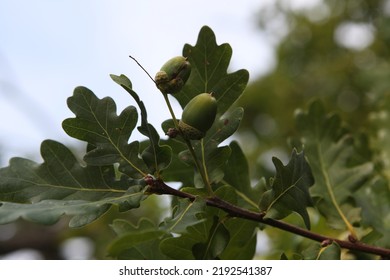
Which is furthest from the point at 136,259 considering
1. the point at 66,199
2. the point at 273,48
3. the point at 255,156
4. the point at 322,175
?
the point at 273,48

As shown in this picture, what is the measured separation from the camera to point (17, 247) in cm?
430

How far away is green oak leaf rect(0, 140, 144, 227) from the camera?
3.41 ft

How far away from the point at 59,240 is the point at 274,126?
158 cm

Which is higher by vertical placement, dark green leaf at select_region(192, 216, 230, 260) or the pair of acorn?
the pair of acorn

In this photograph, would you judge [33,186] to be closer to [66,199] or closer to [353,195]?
[66,199]

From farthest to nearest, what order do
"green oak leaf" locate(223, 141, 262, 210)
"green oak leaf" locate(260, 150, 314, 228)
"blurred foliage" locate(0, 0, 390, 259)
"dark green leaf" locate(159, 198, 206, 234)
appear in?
"blurred foliage" locate(0, 0, 390, 259), "green oak leaf" locate(223, 141, 262, 210), "green oak leaf" locate(260, 150, 314, 228), "dark green leaf" locate(159, 198, 206, 234)

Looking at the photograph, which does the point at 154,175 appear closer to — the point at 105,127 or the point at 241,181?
the point at 105,127

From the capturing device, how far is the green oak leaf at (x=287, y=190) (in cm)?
108

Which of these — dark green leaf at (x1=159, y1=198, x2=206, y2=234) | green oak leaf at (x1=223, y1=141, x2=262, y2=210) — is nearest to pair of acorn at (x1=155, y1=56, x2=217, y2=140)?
dark green leaf at (x1=159, y1=198, x2=206, y2=234)

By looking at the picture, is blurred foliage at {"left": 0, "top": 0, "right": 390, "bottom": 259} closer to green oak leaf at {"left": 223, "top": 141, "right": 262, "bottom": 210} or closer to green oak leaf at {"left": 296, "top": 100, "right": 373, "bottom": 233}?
green oak leaf at {"left": 296, "top": 100, "right": 373, "bottom": 233}

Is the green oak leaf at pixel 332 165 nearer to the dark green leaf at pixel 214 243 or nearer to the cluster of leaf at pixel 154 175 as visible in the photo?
the cluster of leaf at pixel 154 175

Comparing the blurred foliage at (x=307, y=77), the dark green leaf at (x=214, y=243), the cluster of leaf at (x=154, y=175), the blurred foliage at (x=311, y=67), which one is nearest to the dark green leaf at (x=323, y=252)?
the cluster of leaf at (x=154, y=175)

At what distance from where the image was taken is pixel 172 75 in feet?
3.35

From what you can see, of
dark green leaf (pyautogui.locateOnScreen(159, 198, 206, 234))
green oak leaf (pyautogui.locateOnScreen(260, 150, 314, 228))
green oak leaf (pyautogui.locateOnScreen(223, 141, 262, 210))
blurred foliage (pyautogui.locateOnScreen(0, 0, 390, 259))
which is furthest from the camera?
blurred foliage (pyautogui.locateOnScreen(0, 0, 390, 259))
